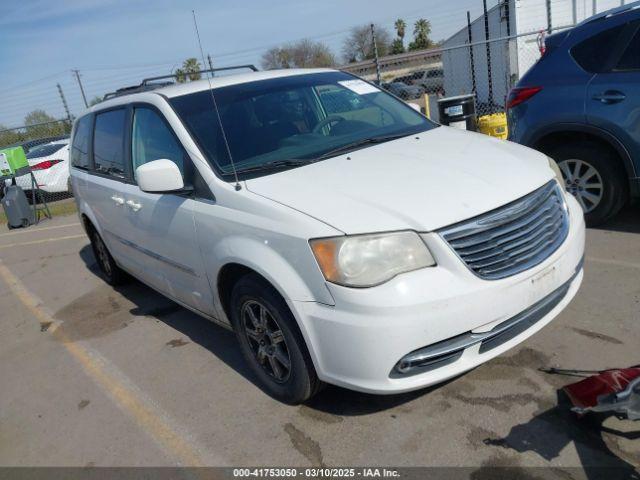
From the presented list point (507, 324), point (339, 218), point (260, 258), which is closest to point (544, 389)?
point (507, 324)

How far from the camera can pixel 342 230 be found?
8.02 feet

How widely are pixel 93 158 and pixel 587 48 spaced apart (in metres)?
4.56

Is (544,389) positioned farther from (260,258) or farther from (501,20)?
(501,20)

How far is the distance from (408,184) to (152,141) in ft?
6.44

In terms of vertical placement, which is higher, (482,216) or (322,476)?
(482,216)

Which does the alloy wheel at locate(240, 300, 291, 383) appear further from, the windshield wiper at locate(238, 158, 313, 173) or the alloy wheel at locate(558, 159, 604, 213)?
the alloy wheel at locate(558, 159, 604, 213)

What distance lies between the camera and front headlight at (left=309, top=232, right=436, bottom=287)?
2426 mm

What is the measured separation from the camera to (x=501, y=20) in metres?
16.2

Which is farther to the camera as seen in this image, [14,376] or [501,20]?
[501,20]

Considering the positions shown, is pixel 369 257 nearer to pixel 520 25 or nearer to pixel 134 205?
pixel 134 205

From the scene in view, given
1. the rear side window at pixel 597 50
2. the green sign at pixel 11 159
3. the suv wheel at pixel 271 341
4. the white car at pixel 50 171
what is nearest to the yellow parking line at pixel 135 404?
the suv wheel at pixel 271 341

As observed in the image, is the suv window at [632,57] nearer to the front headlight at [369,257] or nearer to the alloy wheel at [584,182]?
the alloy wheel at [584,182]

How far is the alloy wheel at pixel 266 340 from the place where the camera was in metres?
2.91

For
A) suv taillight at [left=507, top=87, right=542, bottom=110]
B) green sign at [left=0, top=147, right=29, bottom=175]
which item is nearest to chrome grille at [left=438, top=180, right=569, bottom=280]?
suv taillight at [left=507, top=87, right=542, bottom=110]
